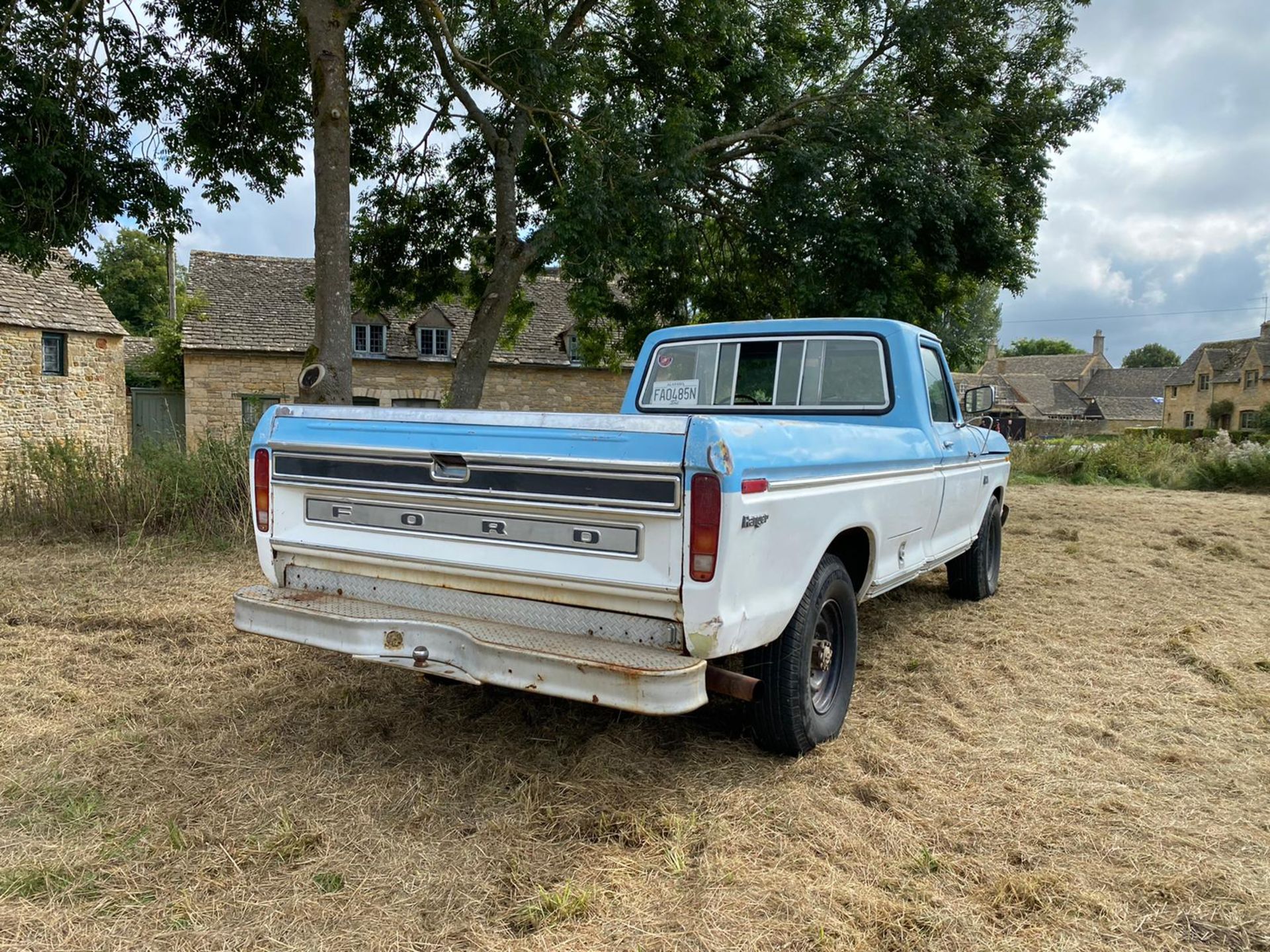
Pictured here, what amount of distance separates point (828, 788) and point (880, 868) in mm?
526

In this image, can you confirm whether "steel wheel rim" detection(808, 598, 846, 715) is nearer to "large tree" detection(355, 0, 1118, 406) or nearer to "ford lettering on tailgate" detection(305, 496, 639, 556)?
"ford lettering on tailgate" detection(305, 496, 639, 556)

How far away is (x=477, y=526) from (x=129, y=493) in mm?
6663

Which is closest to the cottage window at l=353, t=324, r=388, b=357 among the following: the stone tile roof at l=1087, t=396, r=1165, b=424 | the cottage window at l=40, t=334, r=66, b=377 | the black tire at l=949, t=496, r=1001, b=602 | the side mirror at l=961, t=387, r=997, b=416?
the cottage window at l=40, t=334, r=66, b=377

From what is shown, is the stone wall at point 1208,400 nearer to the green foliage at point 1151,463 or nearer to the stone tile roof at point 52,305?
the green foliage at point 1151,463

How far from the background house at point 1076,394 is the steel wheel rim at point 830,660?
55366 millimetres

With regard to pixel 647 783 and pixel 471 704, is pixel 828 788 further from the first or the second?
pixel 471 704

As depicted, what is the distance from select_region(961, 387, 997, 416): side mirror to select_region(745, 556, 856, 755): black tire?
262 centimetres

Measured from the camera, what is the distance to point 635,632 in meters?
2.82

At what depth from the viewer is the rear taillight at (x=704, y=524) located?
8.51ft

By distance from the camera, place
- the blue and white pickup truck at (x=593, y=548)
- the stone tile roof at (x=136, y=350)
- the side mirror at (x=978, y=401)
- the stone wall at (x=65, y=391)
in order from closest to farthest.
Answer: the blue and white pickup truck at (x=593, y=548), the side mirror at (x=978, y=401), the stone wall at (x=65, y=391), the stone tile roof at (x=136, y=350)

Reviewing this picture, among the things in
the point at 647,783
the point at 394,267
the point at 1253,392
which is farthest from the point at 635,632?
the point at 1253,392

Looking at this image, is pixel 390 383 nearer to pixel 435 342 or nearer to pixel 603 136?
pixel 435 342

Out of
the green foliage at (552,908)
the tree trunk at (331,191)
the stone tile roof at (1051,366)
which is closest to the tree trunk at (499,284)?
the tree trunk at (331,191)

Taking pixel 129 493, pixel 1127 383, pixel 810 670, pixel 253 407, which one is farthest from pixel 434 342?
pixel 1127 383
